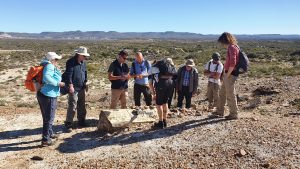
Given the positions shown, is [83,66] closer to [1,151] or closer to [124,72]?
[124,72]

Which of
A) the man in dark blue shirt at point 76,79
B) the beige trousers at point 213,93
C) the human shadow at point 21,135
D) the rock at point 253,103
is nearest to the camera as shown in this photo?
the human shadow at point 21,135

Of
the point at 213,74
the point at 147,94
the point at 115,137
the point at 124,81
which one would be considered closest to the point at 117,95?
the point at 124,81

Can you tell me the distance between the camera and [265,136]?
8.04 m

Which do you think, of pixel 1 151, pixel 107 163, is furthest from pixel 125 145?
pixel 1 151

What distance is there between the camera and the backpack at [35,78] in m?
7.91

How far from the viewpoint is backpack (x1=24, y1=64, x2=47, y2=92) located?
26.0 feet

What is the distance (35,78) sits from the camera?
796 centimetres

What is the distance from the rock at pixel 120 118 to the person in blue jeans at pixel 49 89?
4.36ft

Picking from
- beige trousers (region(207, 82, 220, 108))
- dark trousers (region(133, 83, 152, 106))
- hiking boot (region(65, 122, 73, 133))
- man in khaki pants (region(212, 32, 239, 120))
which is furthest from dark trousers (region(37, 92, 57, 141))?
beige trousers (region(207, 82, 220, 108))

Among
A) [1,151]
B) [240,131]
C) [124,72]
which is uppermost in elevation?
[124,72]

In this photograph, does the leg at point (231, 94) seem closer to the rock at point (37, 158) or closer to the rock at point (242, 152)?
the rock at point (242, 152)

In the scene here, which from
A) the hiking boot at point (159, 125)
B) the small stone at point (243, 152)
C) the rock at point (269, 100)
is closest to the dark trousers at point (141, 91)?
the hiking boot at point (159, 125)

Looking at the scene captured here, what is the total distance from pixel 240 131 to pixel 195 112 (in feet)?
7.06

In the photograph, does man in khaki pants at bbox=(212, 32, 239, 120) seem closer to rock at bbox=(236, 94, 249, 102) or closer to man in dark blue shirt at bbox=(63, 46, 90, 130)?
man in dark blue shirt at bbox=(63, 46, 90, 130)
